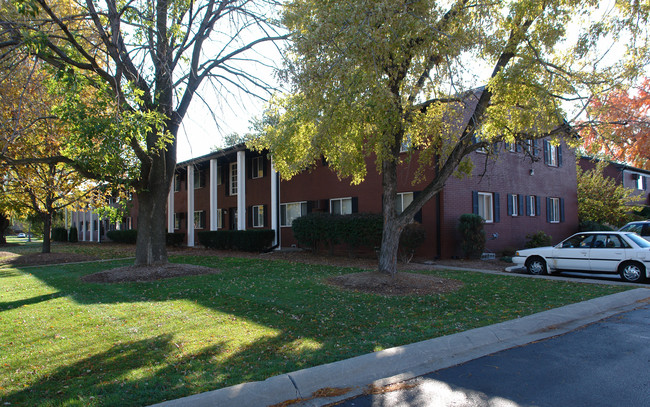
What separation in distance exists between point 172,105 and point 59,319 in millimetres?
7508

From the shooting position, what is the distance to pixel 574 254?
1333 centimetres

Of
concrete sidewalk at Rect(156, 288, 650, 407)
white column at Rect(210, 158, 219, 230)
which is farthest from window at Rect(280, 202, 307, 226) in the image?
concrete sidewalk at Rect(156, 288, 650, 407)

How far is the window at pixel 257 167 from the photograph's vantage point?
25.9 m

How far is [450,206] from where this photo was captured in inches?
675

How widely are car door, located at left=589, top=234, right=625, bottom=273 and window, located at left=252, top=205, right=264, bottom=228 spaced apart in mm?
17586

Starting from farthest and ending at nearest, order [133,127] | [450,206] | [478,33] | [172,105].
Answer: [450,206] → [172,105] → [478,33] → [133,127]

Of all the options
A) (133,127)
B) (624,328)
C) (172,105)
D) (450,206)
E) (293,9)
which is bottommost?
(624,328)

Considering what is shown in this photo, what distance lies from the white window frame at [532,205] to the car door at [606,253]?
8.41m

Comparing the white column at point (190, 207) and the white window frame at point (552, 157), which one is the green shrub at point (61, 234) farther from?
the white window frame at point (552, 157)

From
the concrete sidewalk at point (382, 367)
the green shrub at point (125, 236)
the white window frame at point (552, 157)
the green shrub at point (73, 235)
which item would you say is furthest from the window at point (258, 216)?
the green shrub at point (73, 235)

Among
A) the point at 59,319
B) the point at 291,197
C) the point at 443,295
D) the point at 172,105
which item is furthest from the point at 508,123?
the point at 291,197

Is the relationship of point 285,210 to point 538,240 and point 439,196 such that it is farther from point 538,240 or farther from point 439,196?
point 538,240

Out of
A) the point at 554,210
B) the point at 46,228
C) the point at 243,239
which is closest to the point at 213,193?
the point at 243,239

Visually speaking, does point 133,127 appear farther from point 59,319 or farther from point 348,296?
point 348,296
